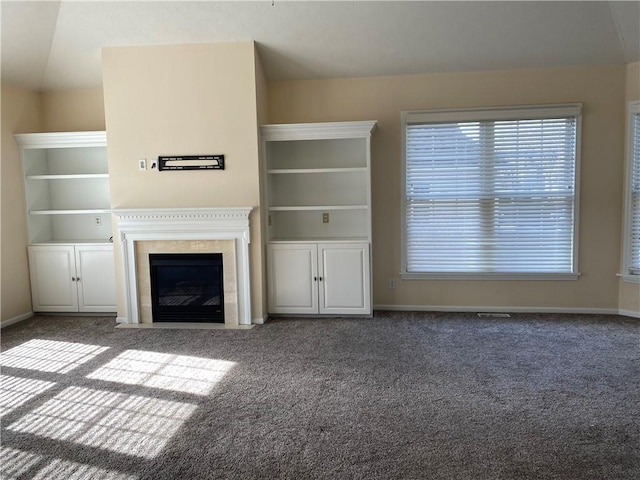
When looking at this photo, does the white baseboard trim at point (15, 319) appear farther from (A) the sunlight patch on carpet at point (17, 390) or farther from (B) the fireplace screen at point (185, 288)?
(A) the sunlight patch on carpet at point (17, 390)

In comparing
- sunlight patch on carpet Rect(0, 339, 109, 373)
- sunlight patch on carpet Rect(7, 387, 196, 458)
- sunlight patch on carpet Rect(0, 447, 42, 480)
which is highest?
sunlight patch on carpet Rect(0, 339, 109, 373)

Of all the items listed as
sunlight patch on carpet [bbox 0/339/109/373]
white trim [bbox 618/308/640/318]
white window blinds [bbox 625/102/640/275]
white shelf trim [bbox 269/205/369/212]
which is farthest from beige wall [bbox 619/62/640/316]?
sunlight patch on carpet [bbox 0/339/109/373]

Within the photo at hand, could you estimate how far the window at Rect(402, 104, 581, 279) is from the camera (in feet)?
16.2

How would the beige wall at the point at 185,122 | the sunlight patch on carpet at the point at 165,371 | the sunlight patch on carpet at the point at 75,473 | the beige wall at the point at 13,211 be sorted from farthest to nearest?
the beige wall at the point at 13,211, the beige wall at the point at 185,122, the sunlight patch on carpet at the point at 165,371, the sunlight patch on carpet at the point at 75,473

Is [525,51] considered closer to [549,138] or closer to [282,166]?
[549,138]

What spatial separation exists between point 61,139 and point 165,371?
307 cm

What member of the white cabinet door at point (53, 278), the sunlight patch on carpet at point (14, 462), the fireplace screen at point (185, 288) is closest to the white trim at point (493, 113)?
the fireplace screen at point (185, 288)

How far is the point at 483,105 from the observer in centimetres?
499

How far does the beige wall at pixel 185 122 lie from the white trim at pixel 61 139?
352mm

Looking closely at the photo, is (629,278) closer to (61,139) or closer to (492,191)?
(492,191)

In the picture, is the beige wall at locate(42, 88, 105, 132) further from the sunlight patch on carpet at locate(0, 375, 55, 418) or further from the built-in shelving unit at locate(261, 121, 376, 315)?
the sunlight patch on carpet at locate(0, 375, 55, 418)

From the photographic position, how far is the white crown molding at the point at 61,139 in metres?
5.02

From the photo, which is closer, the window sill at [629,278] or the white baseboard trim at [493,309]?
the window sill at [629,278]

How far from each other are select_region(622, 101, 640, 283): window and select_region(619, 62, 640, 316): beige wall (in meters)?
0.08
